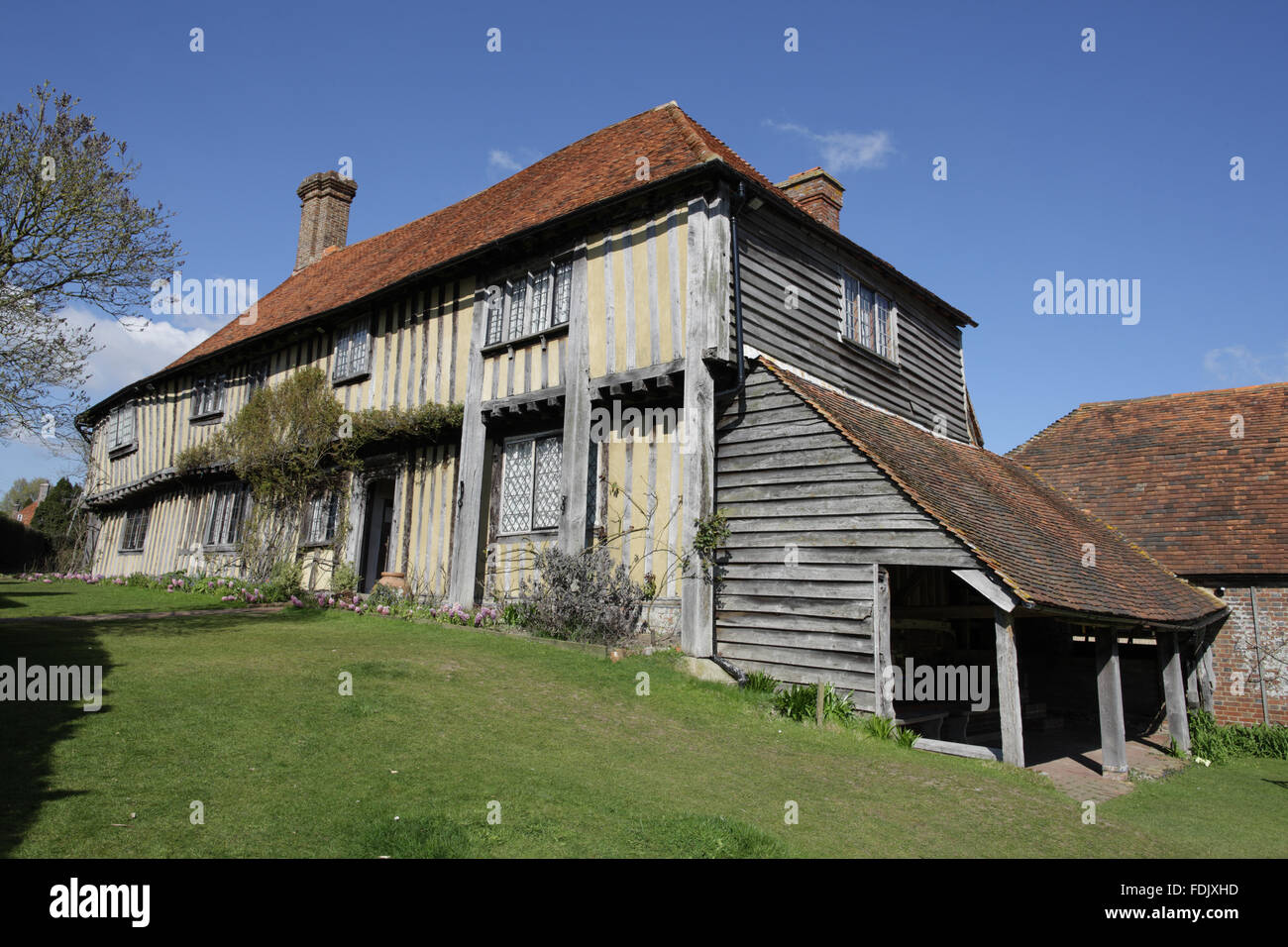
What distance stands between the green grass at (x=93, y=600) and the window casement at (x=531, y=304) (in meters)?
6.64

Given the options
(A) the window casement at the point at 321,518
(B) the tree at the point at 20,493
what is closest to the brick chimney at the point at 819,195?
(A) the window casement at the point at 321,518

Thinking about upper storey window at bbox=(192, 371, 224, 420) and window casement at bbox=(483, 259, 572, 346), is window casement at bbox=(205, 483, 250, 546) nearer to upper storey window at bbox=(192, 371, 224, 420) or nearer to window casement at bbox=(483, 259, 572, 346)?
upper storey window at bbox=(192, 371, 224, 420)

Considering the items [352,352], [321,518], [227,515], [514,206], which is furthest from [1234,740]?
[227,515]

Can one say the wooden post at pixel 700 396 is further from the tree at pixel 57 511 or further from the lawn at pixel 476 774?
the tree at pixel 57 511

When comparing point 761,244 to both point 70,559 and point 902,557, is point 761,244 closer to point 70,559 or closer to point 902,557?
point 902,557

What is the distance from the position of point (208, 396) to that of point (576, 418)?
13104mm

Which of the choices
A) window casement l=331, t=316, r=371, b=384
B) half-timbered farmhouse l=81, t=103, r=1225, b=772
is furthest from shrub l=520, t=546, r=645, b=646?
window casement l=331, t=316, r=371, b=384

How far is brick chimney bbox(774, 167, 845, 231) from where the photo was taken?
16109 millimetres

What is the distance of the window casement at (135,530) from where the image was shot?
2250 cm

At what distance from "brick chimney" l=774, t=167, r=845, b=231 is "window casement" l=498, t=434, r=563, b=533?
7.46 metres

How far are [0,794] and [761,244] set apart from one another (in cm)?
1041

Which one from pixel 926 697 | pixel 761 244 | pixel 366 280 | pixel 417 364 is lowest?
pixel 926 697

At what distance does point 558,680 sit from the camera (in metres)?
9.12

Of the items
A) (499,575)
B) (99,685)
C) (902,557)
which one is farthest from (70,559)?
(902,557)
